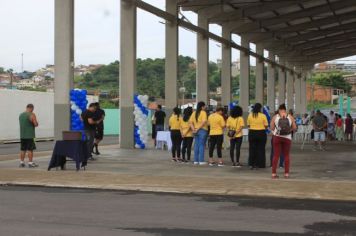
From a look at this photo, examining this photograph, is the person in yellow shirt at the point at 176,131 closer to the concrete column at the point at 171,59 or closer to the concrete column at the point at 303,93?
the concrete column at the point at 171,59

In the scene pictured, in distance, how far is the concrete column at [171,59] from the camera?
2691 cm

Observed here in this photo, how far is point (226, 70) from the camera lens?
35750mm

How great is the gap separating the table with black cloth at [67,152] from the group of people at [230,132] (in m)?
3.44

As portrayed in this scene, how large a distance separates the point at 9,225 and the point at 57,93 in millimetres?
12110

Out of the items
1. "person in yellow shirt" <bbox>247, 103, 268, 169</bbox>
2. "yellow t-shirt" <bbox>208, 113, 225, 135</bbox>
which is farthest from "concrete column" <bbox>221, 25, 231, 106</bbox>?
"person in yellow shirt" <bbox>247, 103, 268, 169</bbox>

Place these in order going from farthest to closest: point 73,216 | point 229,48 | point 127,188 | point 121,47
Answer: point 229,48, point 121,47, point 127,188, point 73,216

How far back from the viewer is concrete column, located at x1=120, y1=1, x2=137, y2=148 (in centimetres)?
2369

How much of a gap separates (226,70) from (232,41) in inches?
72.8

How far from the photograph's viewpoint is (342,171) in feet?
50.8

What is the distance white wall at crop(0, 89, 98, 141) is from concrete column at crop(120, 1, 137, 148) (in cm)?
1433

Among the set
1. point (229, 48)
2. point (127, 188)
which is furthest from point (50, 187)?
point (229, 48)

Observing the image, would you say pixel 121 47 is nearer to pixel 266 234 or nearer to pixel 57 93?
→ pixel 57 93

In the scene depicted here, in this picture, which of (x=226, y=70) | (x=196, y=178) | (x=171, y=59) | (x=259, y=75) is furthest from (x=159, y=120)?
(x=259, y=75)

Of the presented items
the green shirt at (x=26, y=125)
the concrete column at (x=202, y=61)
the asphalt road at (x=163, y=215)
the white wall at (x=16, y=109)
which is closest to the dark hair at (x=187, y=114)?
the green shirt at (x=26, y=125)
